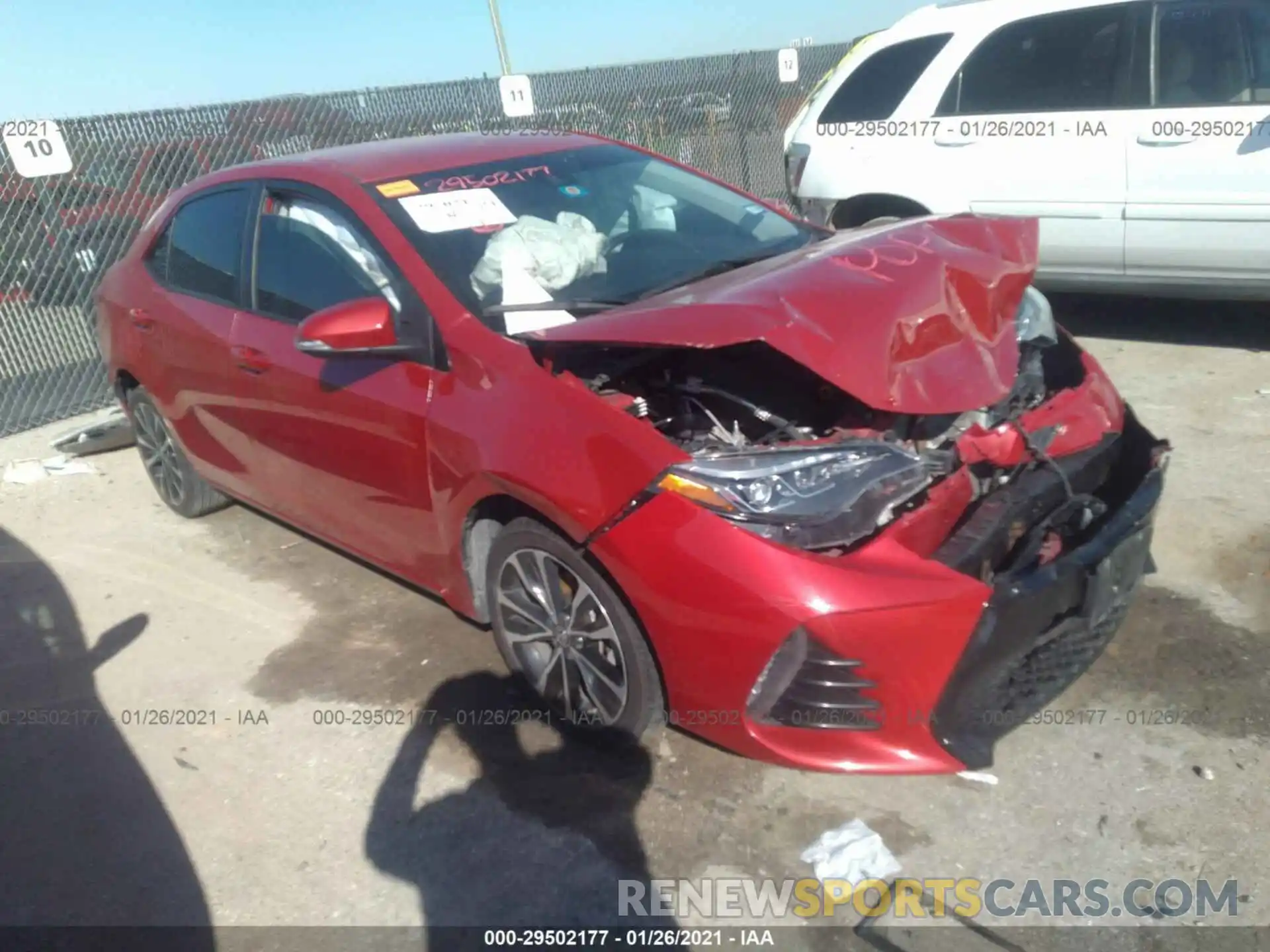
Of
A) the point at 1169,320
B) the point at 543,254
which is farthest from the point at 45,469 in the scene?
the point at 1169,320

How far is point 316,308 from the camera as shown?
3.64 meters

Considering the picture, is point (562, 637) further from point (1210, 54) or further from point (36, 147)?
point (36, 147)

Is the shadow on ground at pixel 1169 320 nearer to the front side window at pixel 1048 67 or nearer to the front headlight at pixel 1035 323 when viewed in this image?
the front side window at pixel 1048 67

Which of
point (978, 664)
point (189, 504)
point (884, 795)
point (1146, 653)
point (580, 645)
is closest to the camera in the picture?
point (978, 664)

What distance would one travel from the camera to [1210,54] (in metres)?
5.48

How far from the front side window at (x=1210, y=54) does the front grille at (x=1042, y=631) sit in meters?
3.36

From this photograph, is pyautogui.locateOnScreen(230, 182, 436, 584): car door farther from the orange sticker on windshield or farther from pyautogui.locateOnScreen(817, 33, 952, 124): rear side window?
pyautogui.locateOnScreen(817, 33, 952, 124): rear side window

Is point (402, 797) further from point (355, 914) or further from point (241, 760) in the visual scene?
point (241, 760)

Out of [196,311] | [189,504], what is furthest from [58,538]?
[196,311]

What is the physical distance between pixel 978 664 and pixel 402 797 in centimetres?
167

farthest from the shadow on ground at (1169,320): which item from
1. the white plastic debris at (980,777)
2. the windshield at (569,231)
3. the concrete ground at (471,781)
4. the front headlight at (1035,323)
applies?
the white plastic debris at (980,777)

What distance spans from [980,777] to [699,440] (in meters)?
1.17

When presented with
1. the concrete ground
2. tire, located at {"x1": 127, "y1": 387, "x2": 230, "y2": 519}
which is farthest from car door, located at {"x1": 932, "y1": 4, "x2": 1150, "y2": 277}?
tire, located at {"x1": 127, "y1": 387, "x2": 230, "y2": 519}

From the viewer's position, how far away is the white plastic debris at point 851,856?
2.59 meters
